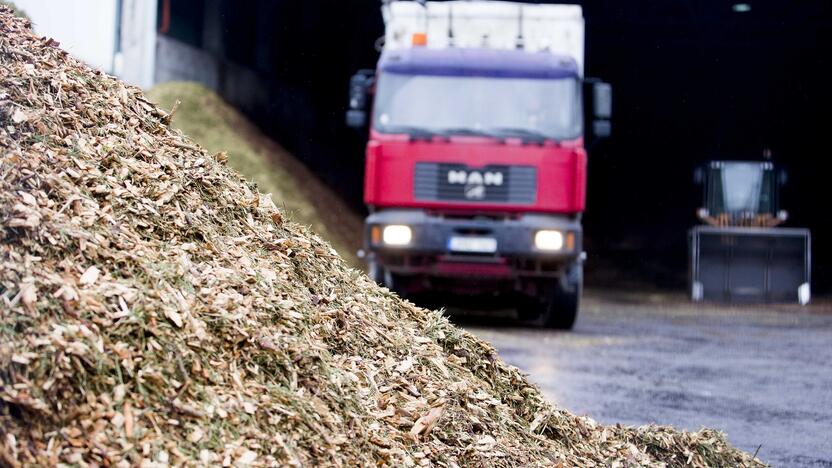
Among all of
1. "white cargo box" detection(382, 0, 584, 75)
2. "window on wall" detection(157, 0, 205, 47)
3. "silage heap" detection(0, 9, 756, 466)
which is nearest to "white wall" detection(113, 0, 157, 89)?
"window on wall" detection(157, 0, 205, 47)

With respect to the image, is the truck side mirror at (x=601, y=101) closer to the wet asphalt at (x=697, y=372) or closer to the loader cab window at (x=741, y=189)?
the wet asphalt at (x=697, y=372)

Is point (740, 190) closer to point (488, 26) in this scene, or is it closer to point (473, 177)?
point (488, 26)

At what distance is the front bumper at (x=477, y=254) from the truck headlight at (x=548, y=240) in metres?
0.04

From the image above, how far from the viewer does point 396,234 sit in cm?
1370

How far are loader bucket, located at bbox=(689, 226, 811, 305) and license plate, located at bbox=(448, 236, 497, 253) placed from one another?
8.27m

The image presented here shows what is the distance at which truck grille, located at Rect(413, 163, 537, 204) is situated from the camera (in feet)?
44.8

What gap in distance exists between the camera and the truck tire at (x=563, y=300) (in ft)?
46.6

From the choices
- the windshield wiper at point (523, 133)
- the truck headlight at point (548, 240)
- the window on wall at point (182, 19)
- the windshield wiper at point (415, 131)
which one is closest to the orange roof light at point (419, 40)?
the windshield wiper at point (415, 131)

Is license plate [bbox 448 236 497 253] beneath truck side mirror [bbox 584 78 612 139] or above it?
beneath

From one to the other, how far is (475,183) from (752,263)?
911cm

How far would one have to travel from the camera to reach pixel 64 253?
163 inches

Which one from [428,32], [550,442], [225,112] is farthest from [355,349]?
[225,112]

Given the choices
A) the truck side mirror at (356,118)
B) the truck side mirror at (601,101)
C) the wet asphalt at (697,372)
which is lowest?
the wet asphalt at (697,372)

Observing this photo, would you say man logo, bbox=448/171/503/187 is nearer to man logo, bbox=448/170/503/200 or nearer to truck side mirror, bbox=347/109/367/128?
man logo, bbox=448/170/503/200
